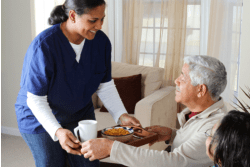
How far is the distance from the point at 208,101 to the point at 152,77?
1601 mm

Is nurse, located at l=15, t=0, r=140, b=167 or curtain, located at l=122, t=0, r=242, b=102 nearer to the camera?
nurse, located at l=15, t=0, r=140, b=167

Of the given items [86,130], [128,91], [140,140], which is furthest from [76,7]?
[128,91]

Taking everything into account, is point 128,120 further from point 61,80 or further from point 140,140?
point 61,80

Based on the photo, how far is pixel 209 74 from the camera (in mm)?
1396

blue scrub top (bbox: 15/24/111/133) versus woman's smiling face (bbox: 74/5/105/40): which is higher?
woman's smiling face (bbox: 74/5/105/40)

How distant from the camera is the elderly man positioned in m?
1.22

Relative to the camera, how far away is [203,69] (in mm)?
1402

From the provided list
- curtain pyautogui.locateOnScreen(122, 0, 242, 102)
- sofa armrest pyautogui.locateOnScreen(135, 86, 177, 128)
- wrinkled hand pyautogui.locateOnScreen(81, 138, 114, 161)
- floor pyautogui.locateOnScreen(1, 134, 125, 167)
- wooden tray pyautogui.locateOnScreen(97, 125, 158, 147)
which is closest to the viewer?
wrinkled hand pyautogui.locateOnScreen(81, 138, 114, 161)

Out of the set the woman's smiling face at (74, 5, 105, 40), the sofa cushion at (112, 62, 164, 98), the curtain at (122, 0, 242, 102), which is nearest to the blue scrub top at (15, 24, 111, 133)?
the woman's smiling face at (74, 5, 105, 40)

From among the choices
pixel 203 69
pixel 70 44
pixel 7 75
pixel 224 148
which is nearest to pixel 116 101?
pixel 70 44

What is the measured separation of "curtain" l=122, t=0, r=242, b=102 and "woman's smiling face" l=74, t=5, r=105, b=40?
195 cm

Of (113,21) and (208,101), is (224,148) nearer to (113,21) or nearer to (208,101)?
(208,101)

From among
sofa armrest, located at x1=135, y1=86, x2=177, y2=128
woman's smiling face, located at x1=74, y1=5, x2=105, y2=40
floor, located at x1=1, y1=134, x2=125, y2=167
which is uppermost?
woman's smiling face, located at x1=74, y1=5, x2=105, y2=40

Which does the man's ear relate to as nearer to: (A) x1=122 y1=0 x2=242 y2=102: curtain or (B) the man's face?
(B) the man's face
